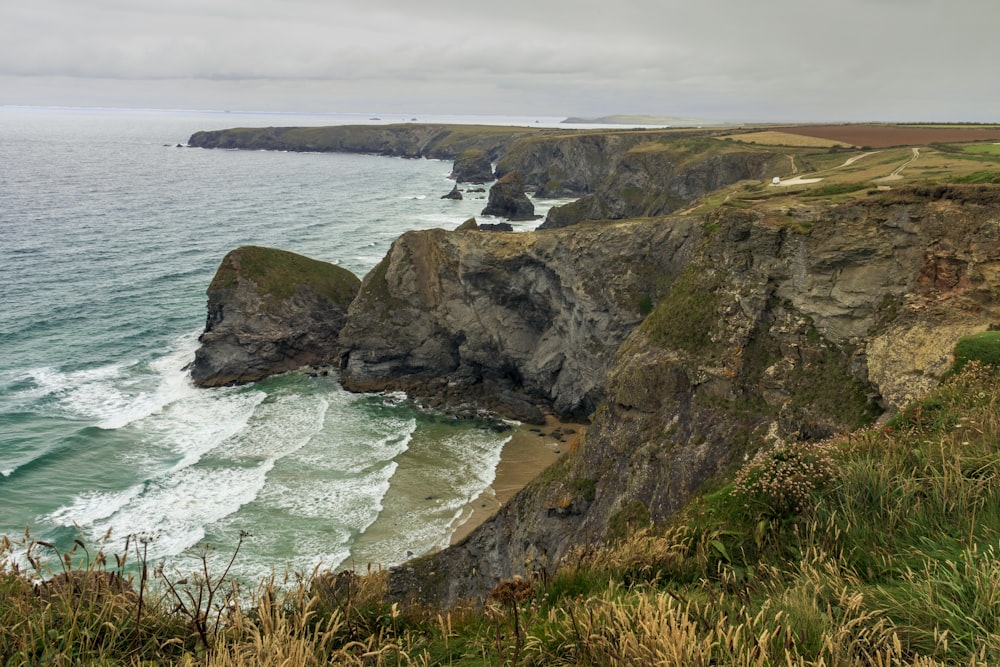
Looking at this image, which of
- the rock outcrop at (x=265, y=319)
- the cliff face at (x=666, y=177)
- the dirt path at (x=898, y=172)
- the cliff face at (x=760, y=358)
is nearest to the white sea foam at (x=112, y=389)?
the rock outcrop at (x=265, y=319)

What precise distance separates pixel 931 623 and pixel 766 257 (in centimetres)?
2130

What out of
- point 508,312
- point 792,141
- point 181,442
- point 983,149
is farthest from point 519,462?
point 792,141

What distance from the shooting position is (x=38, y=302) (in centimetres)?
5838

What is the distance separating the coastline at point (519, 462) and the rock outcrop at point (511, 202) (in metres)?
71.7

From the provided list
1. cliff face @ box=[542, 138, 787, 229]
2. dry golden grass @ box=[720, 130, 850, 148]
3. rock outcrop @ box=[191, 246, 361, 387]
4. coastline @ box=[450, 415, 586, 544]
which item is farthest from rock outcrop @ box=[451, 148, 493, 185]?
coastline @ box=[450, 415, 586, 544]

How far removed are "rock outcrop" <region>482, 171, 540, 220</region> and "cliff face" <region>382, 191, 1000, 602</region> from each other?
84100 mm

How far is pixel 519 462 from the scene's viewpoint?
35.6m

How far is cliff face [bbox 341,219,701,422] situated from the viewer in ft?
126

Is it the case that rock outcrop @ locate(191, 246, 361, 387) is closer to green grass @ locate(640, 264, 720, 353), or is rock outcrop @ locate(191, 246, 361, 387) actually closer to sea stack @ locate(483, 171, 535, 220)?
green grass @ locate(640, 264, 720, 353)

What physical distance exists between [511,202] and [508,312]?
2609 inches

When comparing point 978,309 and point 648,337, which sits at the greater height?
point 978,309

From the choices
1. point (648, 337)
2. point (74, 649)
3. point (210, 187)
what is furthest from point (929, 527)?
point (210, 187)

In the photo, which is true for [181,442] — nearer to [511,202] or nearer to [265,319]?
[265,319]

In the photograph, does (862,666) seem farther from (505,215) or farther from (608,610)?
(505,215)
